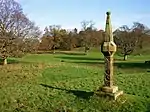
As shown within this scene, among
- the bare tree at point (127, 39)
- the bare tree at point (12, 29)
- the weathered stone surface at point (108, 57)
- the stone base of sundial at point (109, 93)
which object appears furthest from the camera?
the bare tree at point (127, 39)

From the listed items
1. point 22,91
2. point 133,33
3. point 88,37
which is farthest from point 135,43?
point 22,91

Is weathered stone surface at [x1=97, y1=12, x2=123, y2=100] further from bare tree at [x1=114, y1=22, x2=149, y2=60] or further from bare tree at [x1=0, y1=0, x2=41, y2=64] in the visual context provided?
bare tree at [x1=114, y1=22, x2=149, y2=60]

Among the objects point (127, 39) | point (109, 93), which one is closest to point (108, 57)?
point (109, 93)

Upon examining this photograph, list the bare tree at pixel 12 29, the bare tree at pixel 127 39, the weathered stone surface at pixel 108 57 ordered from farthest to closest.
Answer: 1. the bare tree at pixel 127 39
2. the bare tree at pixel 12 29
3. the weathered stone surface at pixel 108 57

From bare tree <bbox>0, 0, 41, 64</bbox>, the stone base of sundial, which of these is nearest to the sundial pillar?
the stone base of sundial

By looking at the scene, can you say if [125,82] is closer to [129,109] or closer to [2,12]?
[129,109]

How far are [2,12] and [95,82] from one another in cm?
2704

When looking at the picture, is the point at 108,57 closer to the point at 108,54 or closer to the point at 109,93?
the point at 108,54

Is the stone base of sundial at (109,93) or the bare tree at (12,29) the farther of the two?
the bare tree at (12,29)

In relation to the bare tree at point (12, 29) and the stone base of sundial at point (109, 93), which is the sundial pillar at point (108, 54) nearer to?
the stone base of sundial at point (109, 93)

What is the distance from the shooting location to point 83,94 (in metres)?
13.6

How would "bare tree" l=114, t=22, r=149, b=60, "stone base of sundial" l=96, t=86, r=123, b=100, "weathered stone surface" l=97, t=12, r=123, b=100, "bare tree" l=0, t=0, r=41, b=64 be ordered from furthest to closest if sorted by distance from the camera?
"bare tree" l=114, t=22, r=149, b=60
"bare tree" l=0, t=0, r=41, b=64
"weathered stone surface" l=97, t=12, r=123, b=100
"stone base of sundial" l=96, t=86, r=123, b=100

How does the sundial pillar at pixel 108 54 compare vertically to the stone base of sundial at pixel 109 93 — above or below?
above

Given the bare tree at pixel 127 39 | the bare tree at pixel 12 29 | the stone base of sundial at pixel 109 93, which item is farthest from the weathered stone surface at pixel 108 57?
the bare tree at pixel 127 39
